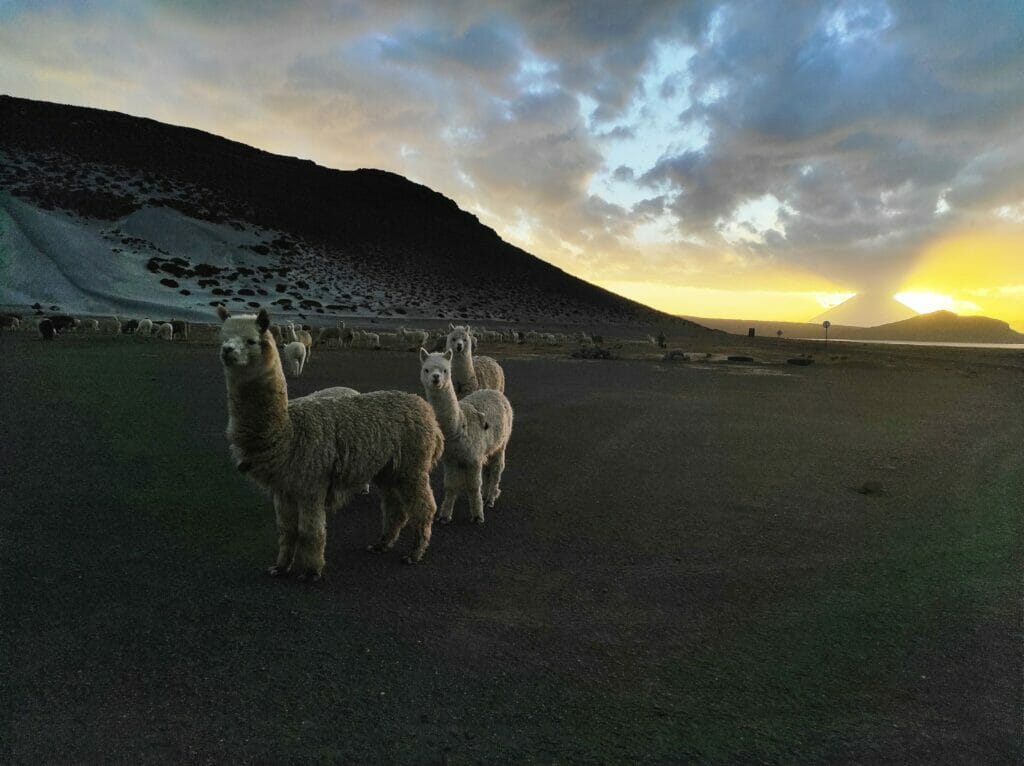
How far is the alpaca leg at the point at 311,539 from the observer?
475cm

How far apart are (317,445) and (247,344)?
99 centimetres

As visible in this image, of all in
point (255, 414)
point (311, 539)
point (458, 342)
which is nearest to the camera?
point (255, 414)

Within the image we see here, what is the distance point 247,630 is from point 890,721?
13.3 feet

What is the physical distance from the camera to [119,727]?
9.92 feet

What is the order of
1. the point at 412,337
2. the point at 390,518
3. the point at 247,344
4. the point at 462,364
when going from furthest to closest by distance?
the point at 412,337
the point at 462,364
the point at 390,518
the point at 247,344

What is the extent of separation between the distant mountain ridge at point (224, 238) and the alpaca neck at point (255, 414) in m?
51.8

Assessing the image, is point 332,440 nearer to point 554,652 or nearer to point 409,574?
point 409,574

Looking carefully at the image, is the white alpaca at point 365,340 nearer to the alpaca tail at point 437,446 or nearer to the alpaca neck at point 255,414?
the alpaca tail at point 437,446

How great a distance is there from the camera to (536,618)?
14.1 feet

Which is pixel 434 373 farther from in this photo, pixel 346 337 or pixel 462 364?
pixel 346 337

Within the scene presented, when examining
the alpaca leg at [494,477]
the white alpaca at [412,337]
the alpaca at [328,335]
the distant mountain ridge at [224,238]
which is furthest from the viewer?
the distant mountain ridge at [224,238]

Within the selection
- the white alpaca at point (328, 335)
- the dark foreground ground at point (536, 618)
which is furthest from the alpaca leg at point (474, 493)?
the white alpaca at point (328, 335)

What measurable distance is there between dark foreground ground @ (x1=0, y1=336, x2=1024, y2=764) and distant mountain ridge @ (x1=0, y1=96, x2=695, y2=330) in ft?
165

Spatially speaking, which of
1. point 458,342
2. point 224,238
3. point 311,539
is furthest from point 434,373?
point 224,238
